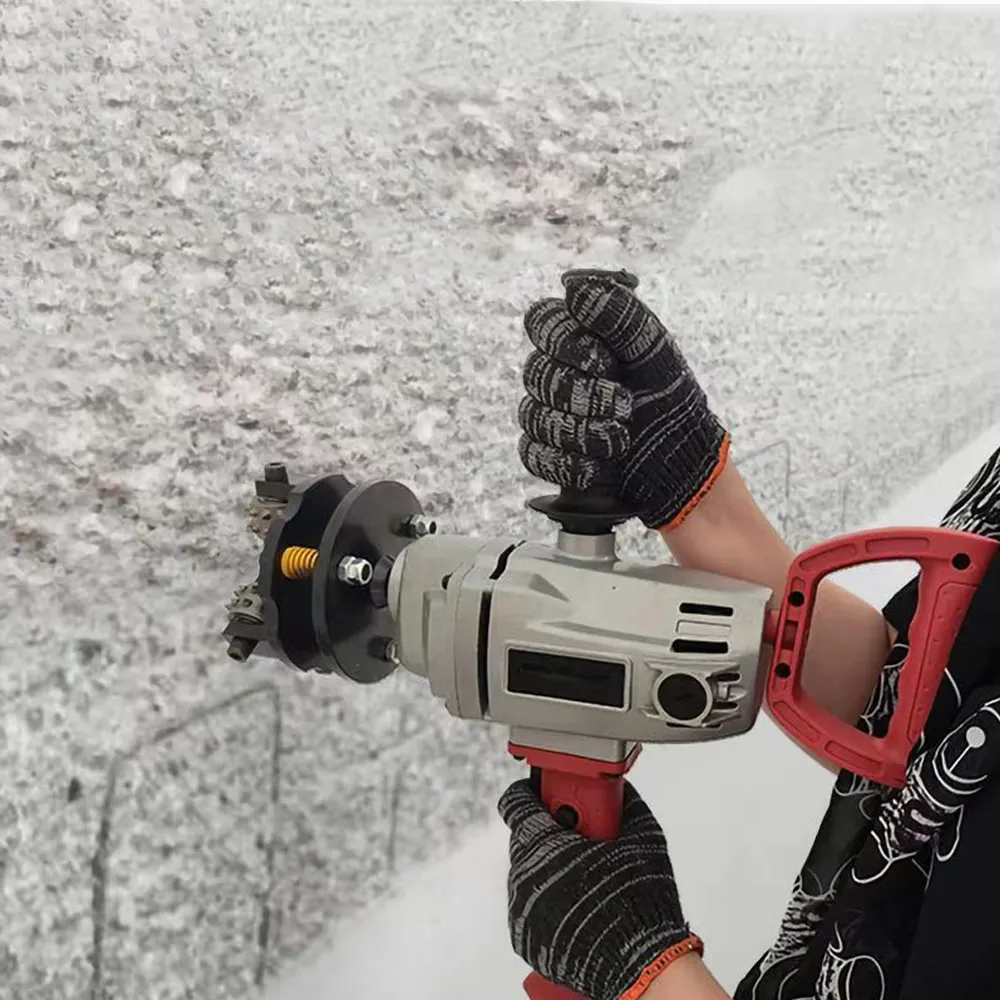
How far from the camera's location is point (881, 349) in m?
1.24

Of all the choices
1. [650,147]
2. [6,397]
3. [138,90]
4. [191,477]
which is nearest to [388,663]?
[191,477]

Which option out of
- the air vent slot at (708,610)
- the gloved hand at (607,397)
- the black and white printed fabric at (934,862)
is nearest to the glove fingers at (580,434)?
the gloved hand at (607,397)

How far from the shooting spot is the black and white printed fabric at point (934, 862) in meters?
0.50

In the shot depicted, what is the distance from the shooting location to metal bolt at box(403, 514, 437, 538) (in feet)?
2.38

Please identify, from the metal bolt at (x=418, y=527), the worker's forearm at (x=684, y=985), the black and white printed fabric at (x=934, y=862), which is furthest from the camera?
the metal bolt at (x=418, y=527)

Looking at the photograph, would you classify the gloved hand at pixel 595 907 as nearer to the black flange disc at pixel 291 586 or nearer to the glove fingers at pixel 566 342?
the black flange disc at pixel 291 586

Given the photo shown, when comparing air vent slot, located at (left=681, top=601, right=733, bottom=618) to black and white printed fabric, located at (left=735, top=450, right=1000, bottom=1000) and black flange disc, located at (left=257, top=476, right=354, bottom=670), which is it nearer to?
black and white printed fabric, located at (left=735, top=450, right=1000, bottom=1000)

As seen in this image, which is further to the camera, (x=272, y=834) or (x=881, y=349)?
(x=881, y=349)

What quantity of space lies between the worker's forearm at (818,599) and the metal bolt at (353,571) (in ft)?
0.72

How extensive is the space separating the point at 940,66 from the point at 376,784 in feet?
3.24

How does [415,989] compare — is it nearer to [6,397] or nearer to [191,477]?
[191,477]

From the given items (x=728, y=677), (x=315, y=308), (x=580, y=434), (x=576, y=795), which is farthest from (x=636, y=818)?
(x=315, y=308)

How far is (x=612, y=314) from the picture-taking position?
0.64m

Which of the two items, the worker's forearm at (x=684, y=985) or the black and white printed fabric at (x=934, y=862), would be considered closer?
the black and white printed fabric at (x=934, y=862)
